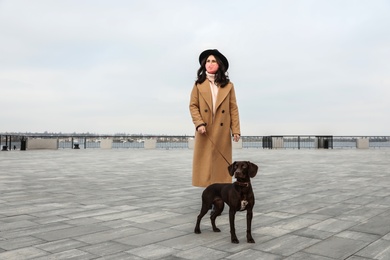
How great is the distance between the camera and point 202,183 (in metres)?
4.76

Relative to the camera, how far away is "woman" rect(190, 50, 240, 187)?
4758mm

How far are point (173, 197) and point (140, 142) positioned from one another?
3038cm

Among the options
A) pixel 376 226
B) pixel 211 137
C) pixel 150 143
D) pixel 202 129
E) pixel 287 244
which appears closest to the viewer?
pixel 287 244

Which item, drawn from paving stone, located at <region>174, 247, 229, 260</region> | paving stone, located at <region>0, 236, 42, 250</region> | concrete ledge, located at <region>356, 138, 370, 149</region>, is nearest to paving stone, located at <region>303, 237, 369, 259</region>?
paving stone, located at <region>174, 247, 229, 260</region>

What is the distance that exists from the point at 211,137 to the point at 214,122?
0.21 meters

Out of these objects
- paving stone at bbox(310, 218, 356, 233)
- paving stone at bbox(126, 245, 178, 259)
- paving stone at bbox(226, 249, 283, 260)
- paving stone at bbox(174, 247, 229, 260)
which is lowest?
paving stone at bbox(126, 245, 178, 259)

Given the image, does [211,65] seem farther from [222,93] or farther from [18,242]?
[18,242]

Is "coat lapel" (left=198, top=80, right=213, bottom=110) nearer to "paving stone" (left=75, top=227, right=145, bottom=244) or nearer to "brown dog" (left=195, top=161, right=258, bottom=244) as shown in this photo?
"brown dog" (left=195, top=161, right=258, bottom=244)

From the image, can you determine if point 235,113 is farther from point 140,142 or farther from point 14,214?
point 140,142

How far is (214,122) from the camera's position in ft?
15.7

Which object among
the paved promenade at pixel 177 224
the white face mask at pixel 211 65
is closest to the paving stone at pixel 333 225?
the paved promenade at pixel 177 224

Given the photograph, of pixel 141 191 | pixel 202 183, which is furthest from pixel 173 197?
pixel 202 183

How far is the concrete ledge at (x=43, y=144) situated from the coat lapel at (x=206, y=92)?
25.4m

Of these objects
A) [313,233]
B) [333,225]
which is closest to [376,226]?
[333,225]
